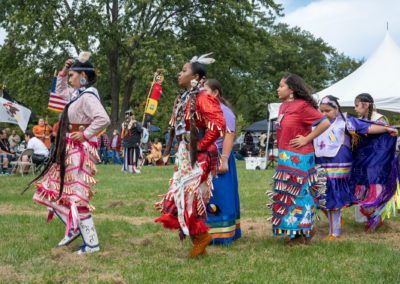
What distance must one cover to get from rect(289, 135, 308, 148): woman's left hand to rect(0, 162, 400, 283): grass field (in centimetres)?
97

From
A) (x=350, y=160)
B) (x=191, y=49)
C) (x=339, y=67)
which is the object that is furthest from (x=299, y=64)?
(x=350, y=160)

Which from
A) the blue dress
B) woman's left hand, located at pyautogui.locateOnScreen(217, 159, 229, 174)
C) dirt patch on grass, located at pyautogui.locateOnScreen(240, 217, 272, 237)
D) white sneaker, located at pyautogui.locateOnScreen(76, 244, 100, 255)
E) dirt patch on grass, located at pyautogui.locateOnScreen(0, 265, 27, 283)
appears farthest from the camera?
dirt patch on grass, located at pyautogui.locateOnScreen(240, 217, 272, 237)

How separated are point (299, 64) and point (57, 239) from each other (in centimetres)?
4659

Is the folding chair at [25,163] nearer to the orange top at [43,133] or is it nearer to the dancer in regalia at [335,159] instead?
the orange top at [43,133]

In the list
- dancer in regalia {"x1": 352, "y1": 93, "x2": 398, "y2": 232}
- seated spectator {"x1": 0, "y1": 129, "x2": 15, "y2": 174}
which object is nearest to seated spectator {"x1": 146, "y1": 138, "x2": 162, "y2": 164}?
seated spectator {"x1": 0, "y1": 129, "x2": 15, "y2": 174}

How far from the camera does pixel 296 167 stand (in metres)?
5.20

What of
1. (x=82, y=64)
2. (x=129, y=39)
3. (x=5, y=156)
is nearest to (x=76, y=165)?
(x=82, y=64)

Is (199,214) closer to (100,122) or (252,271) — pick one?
(252,271)

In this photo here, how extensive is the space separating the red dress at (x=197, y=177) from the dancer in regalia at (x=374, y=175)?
232 cm

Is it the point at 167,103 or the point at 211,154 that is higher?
the point at 167,103

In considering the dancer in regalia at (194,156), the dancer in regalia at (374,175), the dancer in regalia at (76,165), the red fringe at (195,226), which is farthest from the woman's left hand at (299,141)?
the dancer in regalia at (76,165)

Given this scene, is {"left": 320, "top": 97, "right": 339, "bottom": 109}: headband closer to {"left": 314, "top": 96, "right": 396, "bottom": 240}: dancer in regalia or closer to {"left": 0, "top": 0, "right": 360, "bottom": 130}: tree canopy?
{"left": 314, "top": 96, "right": 396, "bottom": 240}: dancer in regalia

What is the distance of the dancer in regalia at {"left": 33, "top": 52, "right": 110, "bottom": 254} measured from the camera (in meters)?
4.84

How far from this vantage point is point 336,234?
5.87 metres
